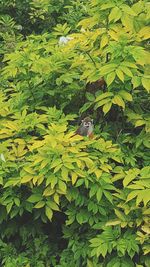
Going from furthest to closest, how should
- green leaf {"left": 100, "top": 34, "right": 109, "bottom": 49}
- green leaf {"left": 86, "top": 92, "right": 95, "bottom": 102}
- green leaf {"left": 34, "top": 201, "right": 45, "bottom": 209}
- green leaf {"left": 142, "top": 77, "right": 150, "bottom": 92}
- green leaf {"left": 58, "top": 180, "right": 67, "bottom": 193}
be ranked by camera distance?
green leaf {"left": 86, "top": 92, "right": 95, "bottom": 102} < green leaf {"left": 100, "top": 34, "right": 109, "bottom": 49} < green leaf {"left": 142, "top": 77, "right": 150, "bottom": 92} < green leaf {"left": 34, "top": 201, "right": 45, "bottom": 209} < green leaf {"left": 58, "top": 180, "right": 67, "bottom": 193}

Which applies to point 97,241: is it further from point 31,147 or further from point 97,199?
point 31,147

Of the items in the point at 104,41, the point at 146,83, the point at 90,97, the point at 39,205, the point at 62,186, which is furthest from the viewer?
the point at 90,97

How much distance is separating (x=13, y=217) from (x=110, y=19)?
121 centimetres

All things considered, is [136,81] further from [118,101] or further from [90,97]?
[90,97]

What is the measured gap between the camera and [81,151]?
9.65ft

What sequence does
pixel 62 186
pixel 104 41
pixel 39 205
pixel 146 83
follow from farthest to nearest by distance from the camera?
pixel 104 41 → pixel 146 83 → pixel 39 205 → pixel 62 186

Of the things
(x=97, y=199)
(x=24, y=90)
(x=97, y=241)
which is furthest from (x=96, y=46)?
(x=97, y=241)

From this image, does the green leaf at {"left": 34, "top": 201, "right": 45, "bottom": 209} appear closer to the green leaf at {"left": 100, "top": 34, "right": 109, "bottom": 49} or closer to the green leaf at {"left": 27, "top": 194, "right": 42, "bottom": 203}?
the green leaf at {"left": 27, "top": 194, "right": 42, "bottom": 203}

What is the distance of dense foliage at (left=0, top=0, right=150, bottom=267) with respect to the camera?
9.07ft

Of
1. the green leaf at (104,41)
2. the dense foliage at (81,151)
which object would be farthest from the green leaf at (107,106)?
the green leaf at (104,41)

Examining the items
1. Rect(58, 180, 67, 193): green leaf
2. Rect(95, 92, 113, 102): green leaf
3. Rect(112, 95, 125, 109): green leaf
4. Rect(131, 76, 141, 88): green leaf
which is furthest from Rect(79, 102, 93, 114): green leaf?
Rect(58, 180, 67, 193): green leaf

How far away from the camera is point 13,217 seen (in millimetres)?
Answer: 3117

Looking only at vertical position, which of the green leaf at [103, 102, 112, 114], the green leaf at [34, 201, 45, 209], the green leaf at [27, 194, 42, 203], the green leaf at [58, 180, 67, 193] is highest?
the green leaf at [103, 102, 112, 114]

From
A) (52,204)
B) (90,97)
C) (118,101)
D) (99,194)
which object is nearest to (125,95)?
(118,101)
